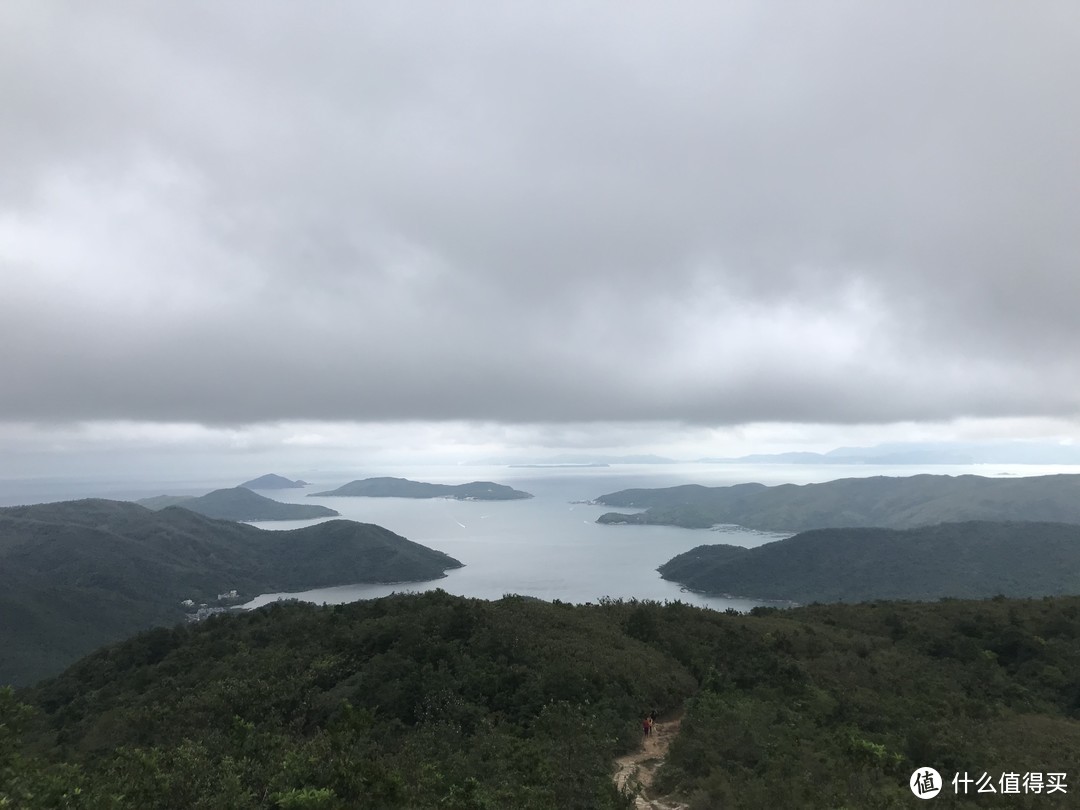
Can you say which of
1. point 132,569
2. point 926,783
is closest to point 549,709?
point 926,783

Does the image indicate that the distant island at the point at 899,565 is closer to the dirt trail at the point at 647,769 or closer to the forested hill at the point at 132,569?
the forested hill at the point at 132,569

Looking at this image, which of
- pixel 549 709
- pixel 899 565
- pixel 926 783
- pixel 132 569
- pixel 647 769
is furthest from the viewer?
pixel 132 569

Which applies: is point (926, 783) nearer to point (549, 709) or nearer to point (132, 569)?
point (549, 709)

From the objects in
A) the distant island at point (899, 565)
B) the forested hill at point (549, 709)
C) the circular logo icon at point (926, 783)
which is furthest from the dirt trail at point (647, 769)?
the distant island at point (899, 565)

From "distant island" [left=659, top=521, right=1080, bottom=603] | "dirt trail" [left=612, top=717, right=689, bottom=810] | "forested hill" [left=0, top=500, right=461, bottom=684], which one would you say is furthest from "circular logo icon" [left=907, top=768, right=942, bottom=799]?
"distant island" [left=659, top=521, right=1080, bottom=603]

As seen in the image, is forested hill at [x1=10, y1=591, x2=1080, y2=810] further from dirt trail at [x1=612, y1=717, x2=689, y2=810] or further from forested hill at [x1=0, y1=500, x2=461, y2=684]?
forested hill at [x1=0, y1=500, x2=461, y2=684]

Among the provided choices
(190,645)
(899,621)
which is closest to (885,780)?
(899,621)
